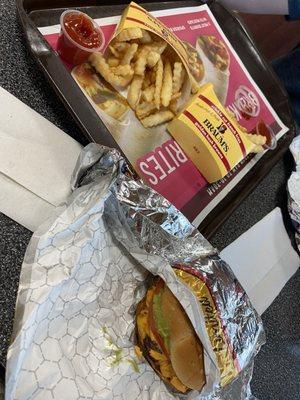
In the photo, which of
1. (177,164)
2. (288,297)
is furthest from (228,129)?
(288,297)

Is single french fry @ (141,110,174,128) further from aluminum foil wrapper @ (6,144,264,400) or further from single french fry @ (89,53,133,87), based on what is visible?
aluminum foil wrapper @ (6,144,264,400)

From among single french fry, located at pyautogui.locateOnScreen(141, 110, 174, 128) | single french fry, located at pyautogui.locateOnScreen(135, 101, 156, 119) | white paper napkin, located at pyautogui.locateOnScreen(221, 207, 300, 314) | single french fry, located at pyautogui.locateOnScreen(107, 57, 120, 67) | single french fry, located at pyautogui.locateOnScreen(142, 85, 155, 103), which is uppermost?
single french fry, located at pyautogui.locateOnScreen(107, 57, 120, 67)

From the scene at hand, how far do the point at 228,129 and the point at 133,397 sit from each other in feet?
2.11

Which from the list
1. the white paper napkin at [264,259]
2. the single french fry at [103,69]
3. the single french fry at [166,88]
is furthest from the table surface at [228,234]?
the single french fry at [166,88]

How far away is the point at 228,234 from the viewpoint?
1.20m

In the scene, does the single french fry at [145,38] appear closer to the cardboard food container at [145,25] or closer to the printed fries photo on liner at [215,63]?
the cardboard food container at [145,25]

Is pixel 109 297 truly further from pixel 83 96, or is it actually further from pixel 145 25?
pixel 145 25

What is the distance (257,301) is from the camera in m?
1.22

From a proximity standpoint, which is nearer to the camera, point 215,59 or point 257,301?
point 257,301

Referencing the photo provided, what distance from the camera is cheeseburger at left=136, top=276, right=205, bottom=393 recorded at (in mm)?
815

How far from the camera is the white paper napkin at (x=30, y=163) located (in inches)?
32.4

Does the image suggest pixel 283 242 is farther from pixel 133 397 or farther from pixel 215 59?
pixel 133 397

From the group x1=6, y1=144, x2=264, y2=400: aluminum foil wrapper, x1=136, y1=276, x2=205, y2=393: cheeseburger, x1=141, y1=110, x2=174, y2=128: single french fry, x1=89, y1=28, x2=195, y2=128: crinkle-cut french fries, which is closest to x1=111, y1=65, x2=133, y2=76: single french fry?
x1=89, y1=28, x2=195, y2=128: crinkle-cut french fries

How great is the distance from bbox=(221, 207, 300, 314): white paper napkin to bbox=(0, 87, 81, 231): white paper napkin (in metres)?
0.48
